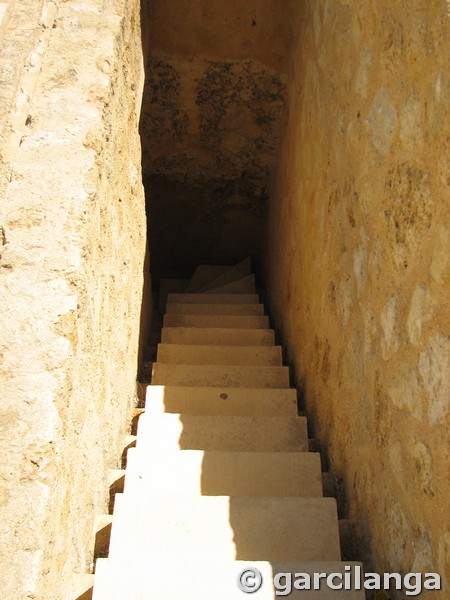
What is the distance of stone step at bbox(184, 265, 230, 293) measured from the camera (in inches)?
218

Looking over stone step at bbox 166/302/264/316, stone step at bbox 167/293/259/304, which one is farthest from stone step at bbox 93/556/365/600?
stone step at bbox 167/293/259/304

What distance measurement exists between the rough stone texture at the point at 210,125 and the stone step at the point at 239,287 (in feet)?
1.95

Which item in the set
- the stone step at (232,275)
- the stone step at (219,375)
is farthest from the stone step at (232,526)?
the stone step at (232,275)

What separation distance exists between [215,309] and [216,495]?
2.14 meters

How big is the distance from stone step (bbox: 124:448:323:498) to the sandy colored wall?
146mm

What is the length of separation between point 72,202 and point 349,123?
110cm

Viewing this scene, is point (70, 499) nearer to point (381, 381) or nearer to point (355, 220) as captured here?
point (381, 381)


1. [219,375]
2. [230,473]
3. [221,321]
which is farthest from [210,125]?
[230,473]

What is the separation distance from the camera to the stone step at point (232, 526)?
1.99 metres

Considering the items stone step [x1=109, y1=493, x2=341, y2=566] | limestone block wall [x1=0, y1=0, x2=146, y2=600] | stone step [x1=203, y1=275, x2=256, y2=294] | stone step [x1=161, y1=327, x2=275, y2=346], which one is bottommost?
stone step [x1=109, y1=493, x2=341, y2=566]

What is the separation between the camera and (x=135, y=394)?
3059 millimetres

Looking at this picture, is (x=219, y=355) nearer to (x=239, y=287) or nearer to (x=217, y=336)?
(x=217, y=336)

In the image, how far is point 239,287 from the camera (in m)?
5.03

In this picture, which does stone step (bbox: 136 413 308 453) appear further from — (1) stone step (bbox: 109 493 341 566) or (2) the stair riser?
(2) the stair riser
